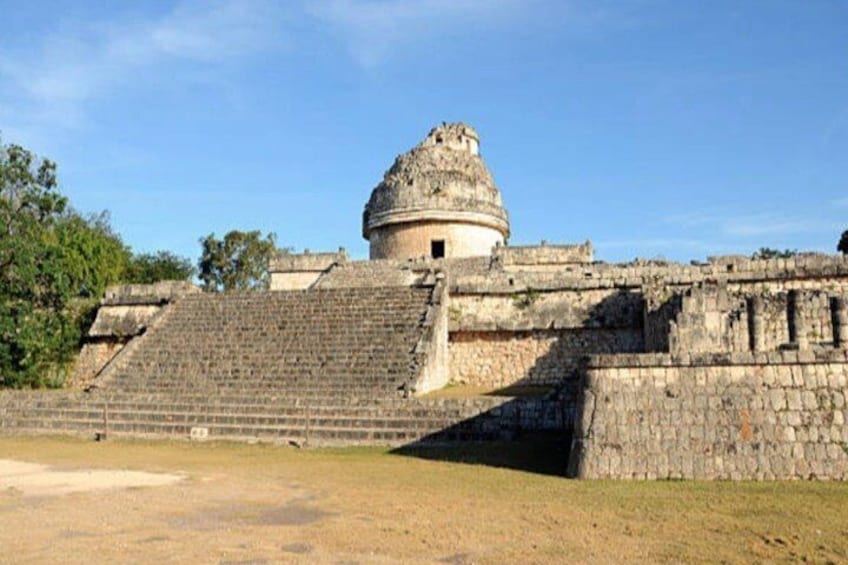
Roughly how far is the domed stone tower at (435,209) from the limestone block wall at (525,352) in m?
8.82

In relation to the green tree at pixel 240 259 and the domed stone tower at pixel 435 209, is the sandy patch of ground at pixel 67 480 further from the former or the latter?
the green tree at pixel 240 259

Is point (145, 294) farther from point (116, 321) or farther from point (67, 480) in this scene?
point (67, 480)

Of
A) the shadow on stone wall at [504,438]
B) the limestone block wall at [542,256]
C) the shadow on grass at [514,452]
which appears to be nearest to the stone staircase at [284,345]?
the shadow on stone wall at [504,438]

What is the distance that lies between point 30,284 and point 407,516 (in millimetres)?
→ 15747

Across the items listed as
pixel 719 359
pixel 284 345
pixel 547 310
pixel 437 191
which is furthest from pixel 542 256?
pixel 719 359

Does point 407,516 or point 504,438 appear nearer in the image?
point 407,516

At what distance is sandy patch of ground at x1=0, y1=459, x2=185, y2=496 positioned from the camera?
28.0 ft

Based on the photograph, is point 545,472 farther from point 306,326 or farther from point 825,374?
point 306,326

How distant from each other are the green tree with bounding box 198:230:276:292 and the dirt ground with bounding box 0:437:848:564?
35.8 meters

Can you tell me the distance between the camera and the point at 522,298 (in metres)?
17.6

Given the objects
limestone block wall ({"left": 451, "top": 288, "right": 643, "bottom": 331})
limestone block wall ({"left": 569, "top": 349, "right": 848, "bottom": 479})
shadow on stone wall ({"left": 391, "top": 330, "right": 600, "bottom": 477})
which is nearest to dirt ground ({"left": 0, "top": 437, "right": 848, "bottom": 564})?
limestone block wall ({"left": 569, "top": 349, "right": 848, "bottom": 479})

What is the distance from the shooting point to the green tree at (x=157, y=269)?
37812 mm

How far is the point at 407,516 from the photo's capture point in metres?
6.76

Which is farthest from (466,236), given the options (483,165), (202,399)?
(202,399)
